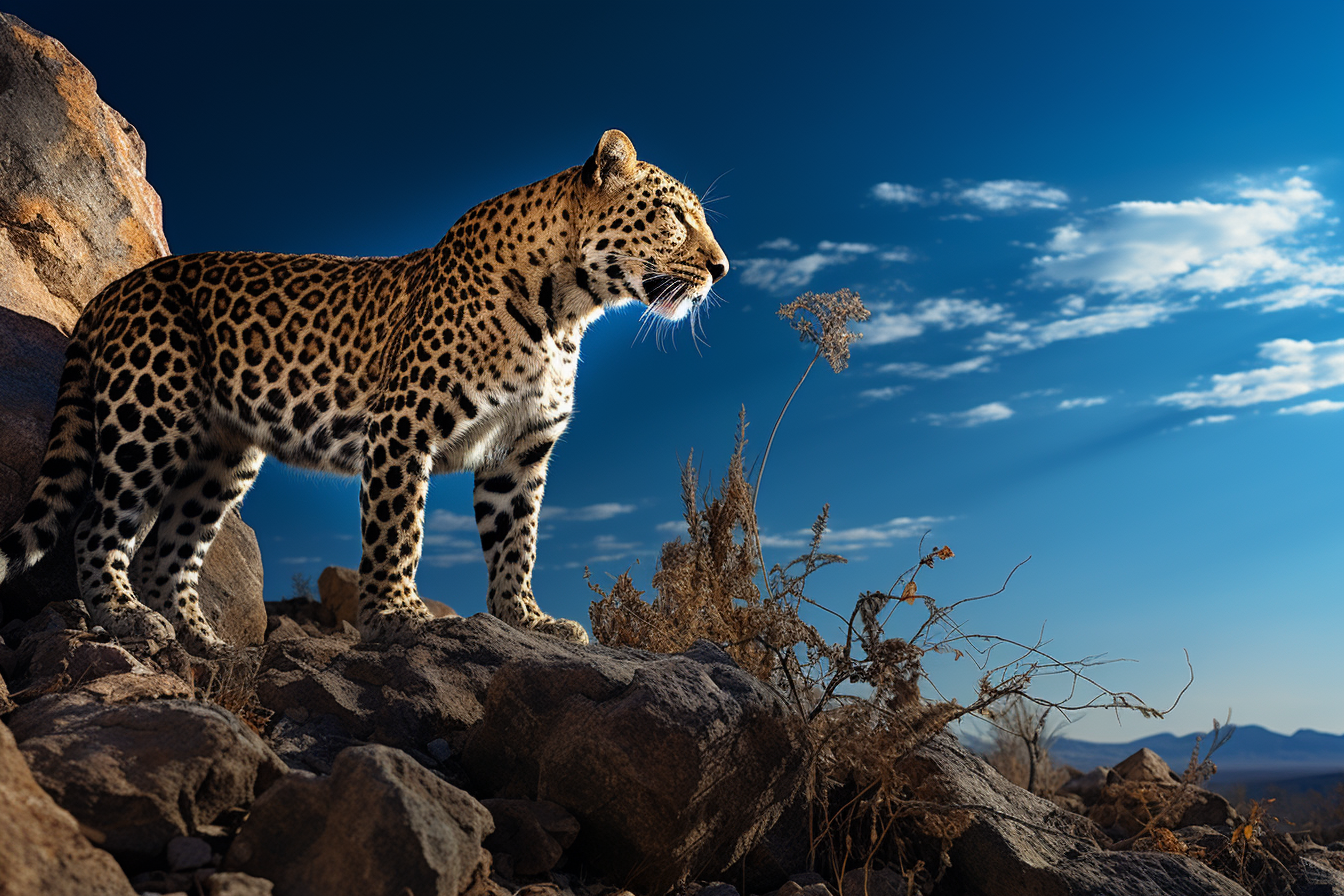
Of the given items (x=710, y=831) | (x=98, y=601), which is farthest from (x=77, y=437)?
(x=710, y=831)

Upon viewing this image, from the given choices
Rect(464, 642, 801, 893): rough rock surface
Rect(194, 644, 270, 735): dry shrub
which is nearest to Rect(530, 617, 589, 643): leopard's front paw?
Rect(194, 644, 270, 735): dry shrub

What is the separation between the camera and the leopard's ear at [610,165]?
681cm

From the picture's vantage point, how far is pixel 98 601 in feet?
21.6

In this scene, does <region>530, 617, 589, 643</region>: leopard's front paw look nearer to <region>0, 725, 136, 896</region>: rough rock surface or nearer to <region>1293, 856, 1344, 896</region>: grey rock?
<region>0, 725, 136, 896</region>: rough rock surface

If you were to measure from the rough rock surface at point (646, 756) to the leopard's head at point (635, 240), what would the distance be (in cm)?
298

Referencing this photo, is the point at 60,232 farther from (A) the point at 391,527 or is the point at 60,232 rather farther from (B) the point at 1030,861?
(B) the point at 1030,861

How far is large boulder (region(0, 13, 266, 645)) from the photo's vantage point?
754cm

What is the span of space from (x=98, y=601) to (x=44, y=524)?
2.00 ft

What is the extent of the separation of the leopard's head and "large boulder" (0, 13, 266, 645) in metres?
3.98

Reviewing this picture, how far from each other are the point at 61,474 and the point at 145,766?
14.2 feet

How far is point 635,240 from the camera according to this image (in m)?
6.79

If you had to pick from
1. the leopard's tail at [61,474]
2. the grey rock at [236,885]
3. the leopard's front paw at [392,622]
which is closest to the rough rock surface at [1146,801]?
the leopard's front paw at [392,622]

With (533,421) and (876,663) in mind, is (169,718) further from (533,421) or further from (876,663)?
(533,421)

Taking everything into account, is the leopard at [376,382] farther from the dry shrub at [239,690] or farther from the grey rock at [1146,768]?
the grey rock at [1146,768]
